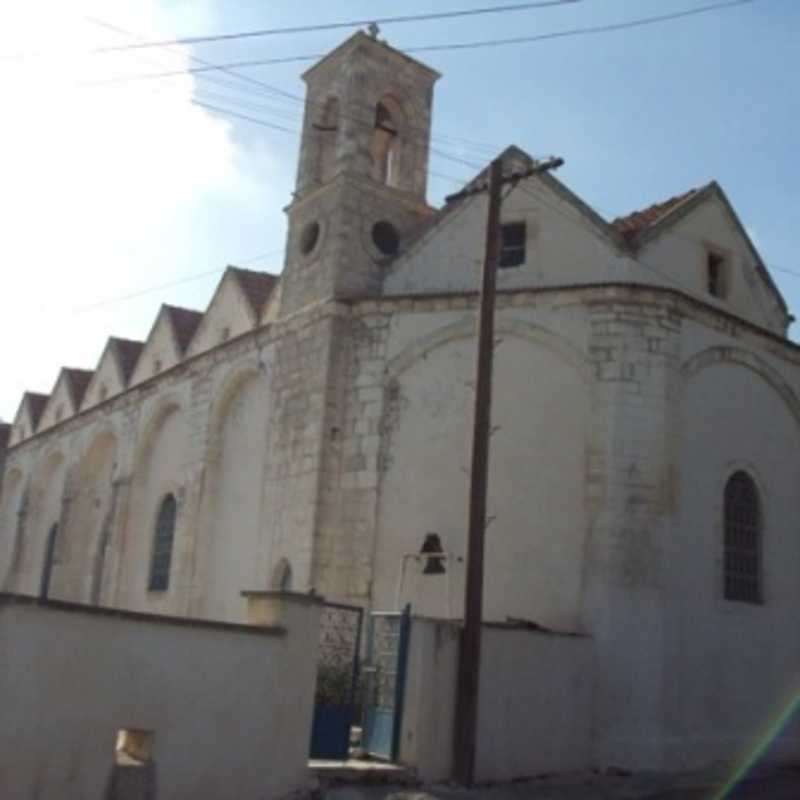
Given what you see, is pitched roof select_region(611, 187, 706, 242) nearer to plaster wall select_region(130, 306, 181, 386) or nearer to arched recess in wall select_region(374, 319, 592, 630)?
arched recess in wall select_region(374, 319, 592, 630)

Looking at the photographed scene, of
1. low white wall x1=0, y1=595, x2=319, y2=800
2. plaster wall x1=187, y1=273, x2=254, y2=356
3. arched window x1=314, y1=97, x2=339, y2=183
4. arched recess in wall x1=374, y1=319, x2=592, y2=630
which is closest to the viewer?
low white wall x1=0, y1=595, x2=319, y2=800

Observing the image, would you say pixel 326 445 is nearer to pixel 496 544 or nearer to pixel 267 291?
pixel 496 544

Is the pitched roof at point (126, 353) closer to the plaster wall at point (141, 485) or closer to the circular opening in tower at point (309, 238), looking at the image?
the plaster wall at point (141, 485)

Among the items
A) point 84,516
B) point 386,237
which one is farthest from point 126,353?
point 386,237

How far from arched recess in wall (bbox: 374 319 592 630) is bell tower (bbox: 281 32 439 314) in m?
2.43

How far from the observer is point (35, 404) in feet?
125

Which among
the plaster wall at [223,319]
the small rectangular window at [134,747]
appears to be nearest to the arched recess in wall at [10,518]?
the plaster wall at [223,319]

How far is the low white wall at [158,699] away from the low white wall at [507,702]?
1.67m

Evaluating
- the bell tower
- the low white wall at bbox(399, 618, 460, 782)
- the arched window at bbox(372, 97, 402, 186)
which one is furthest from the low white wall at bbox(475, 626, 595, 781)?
the arched window at bbox(372, 97, 402, 186)

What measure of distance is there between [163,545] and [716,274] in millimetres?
13624

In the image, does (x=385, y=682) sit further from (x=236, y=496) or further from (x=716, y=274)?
(x=716, y=274)

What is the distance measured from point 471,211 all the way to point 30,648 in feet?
37.2

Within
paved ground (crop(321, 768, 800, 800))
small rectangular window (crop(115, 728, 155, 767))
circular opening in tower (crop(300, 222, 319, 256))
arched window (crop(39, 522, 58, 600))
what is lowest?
paved ground (crop(321, 768, 800, 800))

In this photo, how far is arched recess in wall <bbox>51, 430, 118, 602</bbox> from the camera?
28.9m
